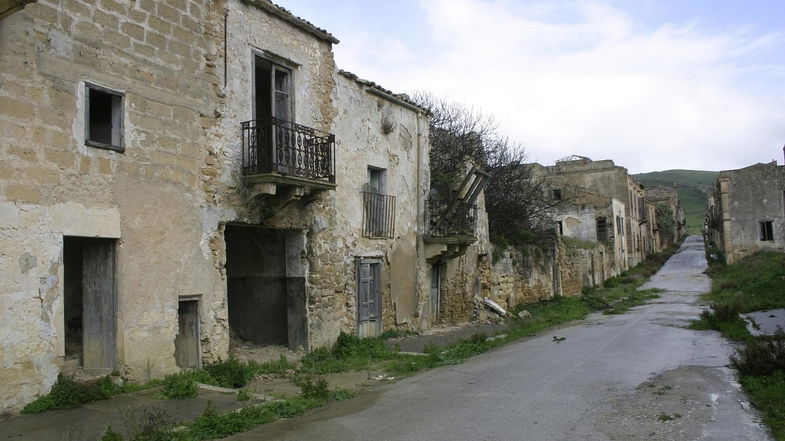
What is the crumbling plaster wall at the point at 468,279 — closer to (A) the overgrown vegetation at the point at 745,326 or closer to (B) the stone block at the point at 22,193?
(A) the overgrown vegetation at the point at 745,326

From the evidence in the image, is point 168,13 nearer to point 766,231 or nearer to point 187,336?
point 187,336

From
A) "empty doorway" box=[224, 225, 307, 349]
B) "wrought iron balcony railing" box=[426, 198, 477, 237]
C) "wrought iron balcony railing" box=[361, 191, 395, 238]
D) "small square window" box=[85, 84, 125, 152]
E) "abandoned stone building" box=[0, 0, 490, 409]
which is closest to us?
"abandoned stone building" box=[0, 0, 490, 409]

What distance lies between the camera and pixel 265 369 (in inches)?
474

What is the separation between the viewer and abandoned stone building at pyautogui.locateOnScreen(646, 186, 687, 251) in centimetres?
7242

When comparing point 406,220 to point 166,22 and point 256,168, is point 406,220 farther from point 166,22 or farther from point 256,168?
point 166,22

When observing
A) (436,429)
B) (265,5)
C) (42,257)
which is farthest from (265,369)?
(265,5)

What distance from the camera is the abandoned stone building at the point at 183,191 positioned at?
8641 mm

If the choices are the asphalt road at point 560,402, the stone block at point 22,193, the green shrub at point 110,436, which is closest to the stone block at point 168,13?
the stone block at point 22,193

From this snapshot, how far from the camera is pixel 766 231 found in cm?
3959

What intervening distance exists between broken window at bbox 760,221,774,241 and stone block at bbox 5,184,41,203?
42127 millimetres

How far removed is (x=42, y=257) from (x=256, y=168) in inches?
174

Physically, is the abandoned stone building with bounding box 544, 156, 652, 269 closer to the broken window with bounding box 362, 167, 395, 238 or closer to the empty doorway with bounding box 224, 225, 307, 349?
the broken window with bounding box 362, 167, 395, 238

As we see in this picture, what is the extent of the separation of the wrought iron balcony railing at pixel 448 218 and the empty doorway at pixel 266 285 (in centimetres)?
570

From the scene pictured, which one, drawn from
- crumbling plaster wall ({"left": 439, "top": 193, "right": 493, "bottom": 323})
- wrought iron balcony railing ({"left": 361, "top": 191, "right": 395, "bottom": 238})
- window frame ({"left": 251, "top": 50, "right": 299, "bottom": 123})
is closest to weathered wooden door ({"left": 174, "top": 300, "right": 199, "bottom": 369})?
window frame ({"left": 251, "top": 50, "right": 299, "bottom": 123})
